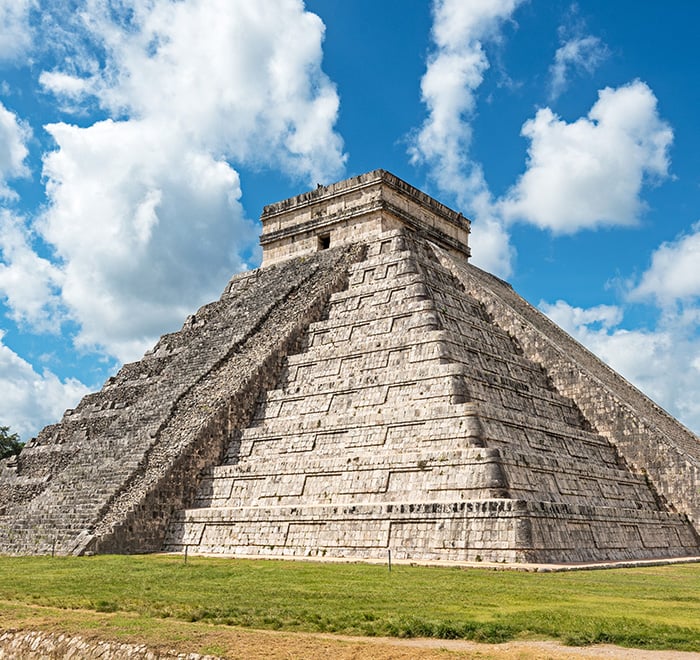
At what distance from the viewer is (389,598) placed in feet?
28.2

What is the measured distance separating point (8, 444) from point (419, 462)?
2891 cm

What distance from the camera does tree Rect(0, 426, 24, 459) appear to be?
121 feet

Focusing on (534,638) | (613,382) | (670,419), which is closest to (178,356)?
(613,382)

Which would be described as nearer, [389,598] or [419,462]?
[389,598]

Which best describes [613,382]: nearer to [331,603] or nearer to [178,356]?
[178,356]

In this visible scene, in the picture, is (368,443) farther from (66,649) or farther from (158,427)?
(66,649)

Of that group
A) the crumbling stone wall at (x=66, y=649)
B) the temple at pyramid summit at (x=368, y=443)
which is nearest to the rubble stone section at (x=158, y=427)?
the temple at pyramid summit at (x=368, y=443)

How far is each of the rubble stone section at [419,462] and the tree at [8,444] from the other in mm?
23021

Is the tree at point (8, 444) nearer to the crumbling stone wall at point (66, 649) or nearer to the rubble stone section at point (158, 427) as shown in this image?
the rubble stone section at point (158, 427)

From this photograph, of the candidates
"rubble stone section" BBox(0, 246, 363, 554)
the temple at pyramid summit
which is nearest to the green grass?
the temple at pyramid summit

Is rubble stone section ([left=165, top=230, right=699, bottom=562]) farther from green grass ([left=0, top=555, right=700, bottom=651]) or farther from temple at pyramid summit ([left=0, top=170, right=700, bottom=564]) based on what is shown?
green grass ([left=0, top=555, right=700, bottom=651])

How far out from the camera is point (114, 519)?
1573 centimetres

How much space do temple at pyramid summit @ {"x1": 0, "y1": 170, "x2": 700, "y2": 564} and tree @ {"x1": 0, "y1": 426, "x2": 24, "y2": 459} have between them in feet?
53.3

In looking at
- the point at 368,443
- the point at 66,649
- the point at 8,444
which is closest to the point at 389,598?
the point at 66,649
